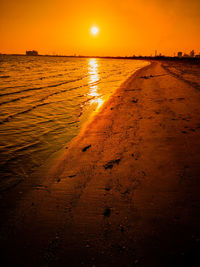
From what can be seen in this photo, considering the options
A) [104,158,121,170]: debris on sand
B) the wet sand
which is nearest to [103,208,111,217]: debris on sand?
the wet sand

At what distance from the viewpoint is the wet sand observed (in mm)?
1842

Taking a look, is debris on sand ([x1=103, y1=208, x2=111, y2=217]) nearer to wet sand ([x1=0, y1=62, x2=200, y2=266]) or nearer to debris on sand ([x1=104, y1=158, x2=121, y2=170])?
wet sand ([x1=0, y1=62, x2=200, y2=266])

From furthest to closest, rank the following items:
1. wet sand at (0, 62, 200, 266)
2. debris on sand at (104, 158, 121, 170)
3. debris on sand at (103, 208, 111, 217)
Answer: debris on sand at (104, 158, 121, 170)
debris on sand at (103, 208, 111, 217)
wet sand at (0, 62, 200, 266)

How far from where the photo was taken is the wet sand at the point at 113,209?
1.84 m

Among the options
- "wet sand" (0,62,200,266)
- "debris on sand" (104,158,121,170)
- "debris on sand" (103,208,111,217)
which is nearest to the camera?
"wet sand" (0,62,200,266)

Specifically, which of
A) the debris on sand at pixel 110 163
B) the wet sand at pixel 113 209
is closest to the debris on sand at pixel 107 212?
the wet sand at pixel 113 209

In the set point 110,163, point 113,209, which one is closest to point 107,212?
point 113,209

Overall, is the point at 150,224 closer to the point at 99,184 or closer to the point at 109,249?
the point at 109,249

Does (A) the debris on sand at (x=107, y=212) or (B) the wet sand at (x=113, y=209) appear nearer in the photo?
(B) the wet sand at (x=113, y=209)

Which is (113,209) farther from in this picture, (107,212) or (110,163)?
(110,163)

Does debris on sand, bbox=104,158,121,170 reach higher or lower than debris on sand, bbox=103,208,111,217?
higher

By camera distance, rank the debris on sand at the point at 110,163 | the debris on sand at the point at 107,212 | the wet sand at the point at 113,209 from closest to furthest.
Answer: the wet sand at the point at 113,209, the debris on sand at the point at 107,212, the debris on sand at the point at 110,163

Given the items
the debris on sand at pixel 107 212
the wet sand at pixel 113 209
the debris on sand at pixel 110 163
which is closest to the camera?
the wet sand at pixel 113 209

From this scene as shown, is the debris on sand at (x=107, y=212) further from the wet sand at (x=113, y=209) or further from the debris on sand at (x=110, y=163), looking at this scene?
the debris on sand at (x=110, y=163)
